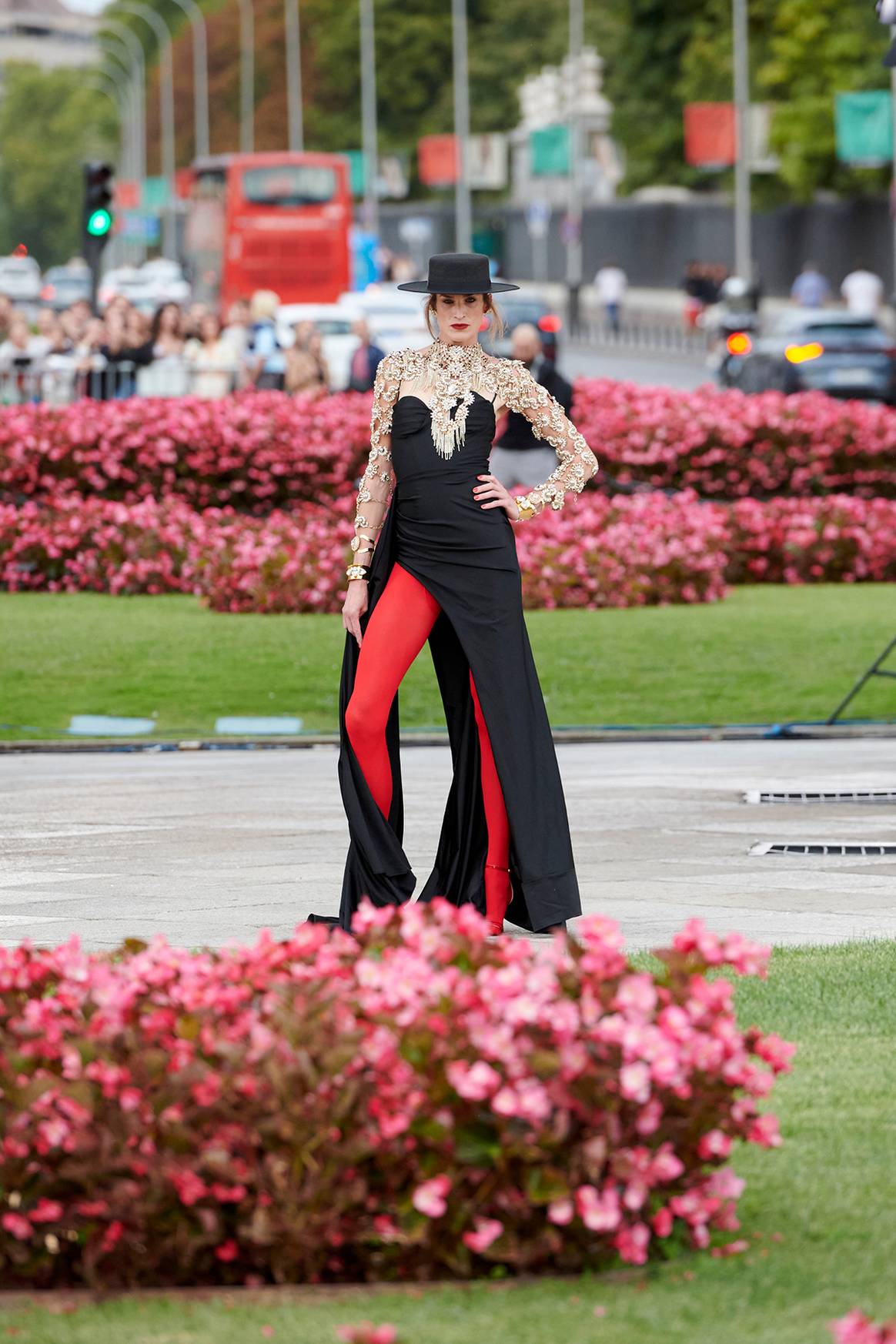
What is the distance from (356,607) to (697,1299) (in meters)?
3.75

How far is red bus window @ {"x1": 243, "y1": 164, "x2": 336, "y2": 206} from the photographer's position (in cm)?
5750

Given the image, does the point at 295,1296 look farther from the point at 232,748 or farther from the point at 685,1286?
the point at 232,748

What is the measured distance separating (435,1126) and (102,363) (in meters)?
23.8

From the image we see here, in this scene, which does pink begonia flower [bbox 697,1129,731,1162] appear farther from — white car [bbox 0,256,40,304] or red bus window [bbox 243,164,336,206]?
white car [bbox 0,256,40,304]

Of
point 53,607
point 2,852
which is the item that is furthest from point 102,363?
point 2,852

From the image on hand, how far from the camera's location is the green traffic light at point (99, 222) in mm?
25797

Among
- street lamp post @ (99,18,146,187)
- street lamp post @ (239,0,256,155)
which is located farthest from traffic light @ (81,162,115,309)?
street lamp post @ (99,18,146,187)

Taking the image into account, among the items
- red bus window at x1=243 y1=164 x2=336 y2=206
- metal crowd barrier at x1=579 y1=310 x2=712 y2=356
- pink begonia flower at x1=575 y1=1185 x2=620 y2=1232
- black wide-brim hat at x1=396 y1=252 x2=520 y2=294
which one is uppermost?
red bus window at x1=243 y1=164 x2=336 y2=206

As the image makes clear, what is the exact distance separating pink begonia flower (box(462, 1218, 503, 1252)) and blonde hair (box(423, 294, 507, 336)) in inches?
148

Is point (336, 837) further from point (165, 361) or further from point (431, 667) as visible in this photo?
point (165, 361)

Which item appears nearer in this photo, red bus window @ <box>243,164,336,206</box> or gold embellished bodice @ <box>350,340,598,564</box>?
gold embellished bodice @ <box>350,340,598,564</box>

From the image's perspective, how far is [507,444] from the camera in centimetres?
1808

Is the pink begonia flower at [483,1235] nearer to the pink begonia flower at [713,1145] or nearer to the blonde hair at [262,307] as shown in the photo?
the pink begonia flower at [713,1145]

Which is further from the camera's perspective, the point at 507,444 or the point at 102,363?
the point at 102,363
